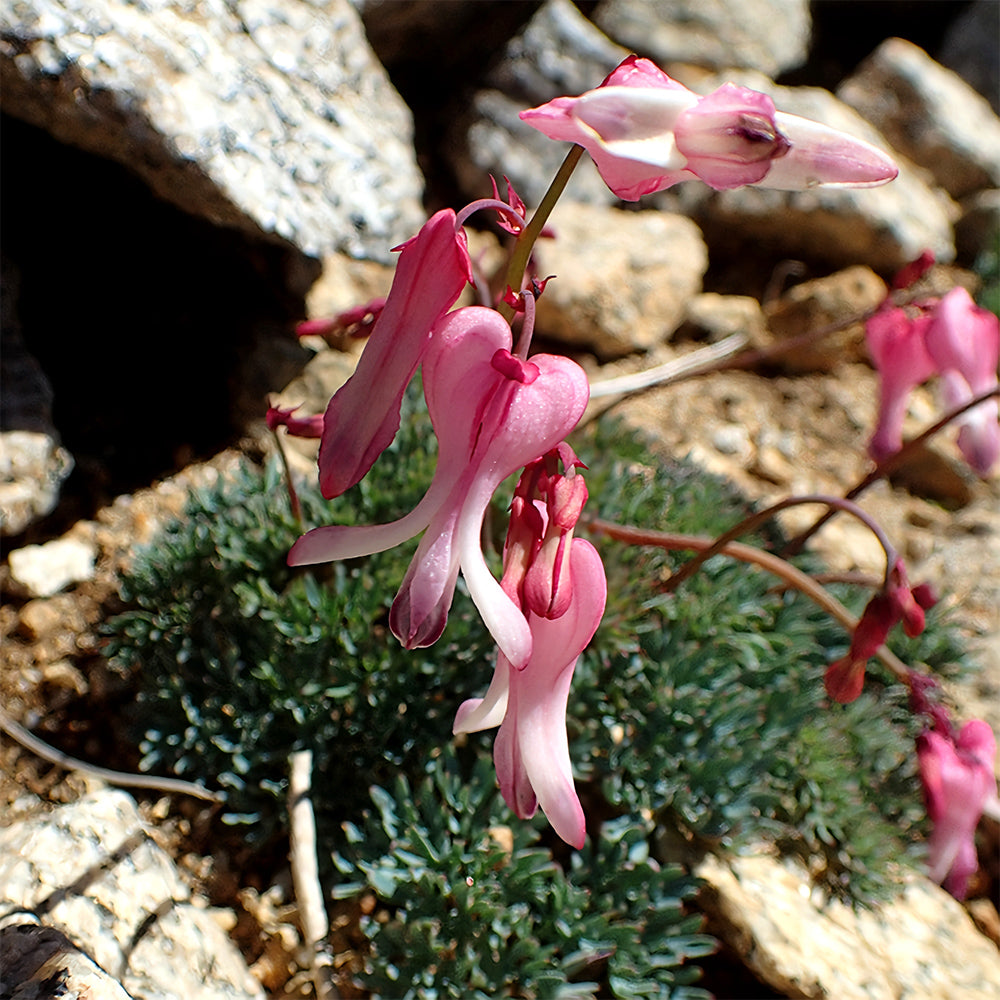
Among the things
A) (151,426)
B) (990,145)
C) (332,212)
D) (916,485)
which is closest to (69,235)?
(151,426)

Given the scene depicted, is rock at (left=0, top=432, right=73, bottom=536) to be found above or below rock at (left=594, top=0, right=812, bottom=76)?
below

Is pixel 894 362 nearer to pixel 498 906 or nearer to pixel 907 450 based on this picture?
pixel 907 450

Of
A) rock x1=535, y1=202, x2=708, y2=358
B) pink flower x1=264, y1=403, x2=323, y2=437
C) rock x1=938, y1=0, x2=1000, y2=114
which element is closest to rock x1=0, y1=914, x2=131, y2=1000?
pink flower x1=264, y1=403, x2=323, y2=437

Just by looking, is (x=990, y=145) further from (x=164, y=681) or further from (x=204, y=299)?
(x=164, y=681)

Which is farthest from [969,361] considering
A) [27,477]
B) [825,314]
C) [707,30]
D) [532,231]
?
[707,30]

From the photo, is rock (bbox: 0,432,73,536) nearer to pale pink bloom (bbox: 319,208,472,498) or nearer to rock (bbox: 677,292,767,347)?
pale pink bloom (bbox: 319,208,472,498)

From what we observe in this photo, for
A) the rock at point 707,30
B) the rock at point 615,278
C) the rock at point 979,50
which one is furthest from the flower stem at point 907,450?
the rock at point 979,50
